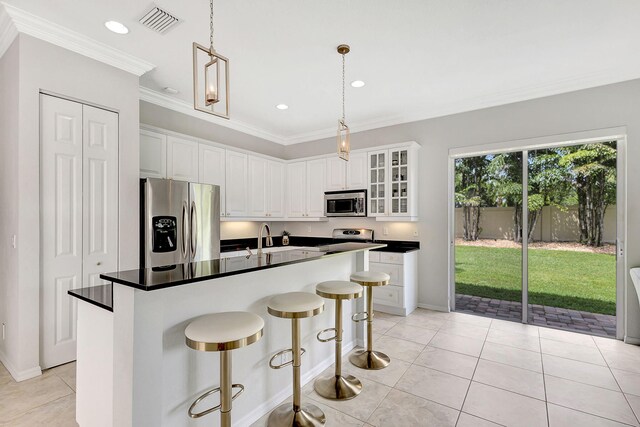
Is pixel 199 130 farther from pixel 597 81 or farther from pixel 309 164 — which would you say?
pixel 597 81

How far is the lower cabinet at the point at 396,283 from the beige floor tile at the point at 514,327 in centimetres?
107

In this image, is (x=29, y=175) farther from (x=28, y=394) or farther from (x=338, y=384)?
(x=338, y=384)

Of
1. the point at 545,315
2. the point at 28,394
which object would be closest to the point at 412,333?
the point at 545,315

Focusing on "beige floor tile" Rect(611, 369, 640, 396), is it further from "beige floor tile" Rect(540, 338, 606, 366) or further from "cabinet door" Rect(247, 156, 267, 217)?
"cabinet door" Rect(247, 156, 267, 217)

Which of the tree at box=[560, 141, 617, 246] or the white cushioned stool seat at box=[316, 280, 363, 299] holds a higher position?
the tree at box=[560, 141, 617, 246]

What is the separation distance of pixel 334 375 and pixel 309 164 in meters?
3.66

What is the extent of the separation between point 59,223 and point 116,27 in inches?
70.0

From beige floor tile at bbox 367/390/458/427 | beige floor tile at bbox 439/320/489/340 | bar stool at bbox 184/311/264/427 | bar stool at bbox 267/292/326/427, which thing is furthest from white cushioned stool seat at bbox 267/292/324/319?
beige floor tile at bbox 439/320/489/340

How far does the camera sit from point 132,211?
3168mm

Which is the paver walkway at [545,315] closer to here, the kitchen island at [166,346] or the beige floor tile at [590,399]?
the beige floor tile at [590,399]

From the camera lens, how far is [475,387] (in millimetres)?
2463

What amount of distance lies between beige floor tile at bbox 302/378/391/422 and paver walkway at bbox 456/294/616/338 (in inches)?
100

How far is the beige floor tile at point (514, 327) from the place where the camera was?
3.65m

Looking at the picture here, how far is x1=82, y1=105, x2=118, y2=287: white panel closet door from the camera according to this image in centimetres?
287
